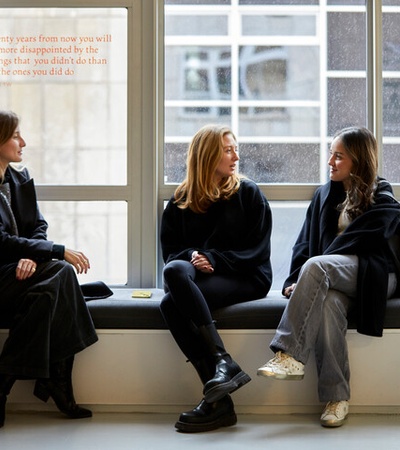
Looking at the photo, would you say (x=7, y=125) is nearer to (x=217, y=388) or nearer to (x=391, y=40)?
(x=217, y=388)

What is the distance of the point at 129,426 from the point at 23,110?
184cm

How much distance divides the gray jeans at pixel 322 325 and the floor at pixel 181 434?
0.19m

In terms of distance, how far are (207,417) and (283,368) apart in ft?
1.20

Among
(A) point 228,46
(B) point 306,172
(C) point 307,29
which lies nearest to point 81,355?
(B) point 306,172

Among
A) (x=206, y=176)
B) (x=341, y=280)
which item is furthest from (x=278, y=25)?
(x=341, y=280)

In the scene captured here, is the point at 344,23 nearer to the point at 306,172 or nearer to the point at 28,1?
the point at 306,172

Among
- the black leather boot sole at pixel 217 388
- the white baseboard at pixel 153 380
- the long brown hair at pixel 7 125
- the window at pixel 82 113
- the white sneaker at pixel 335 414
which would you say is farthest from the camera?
the window at pixel 82 113

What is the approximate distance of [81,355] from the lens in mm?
3516

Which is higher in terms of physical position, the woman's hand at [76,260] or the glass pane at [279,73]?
the glass pane at [279,73]

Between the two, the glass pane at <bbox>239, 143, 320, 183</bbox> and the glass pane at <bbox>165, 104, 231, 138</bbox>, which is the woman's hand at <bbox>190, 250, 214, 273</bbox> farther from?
the glass pane at <bbox>165, 104, 231, 138</bbox>

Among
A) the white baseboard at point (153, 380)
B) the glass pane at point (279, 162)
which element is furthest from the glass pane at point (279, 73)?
the white baseboard at point (153, 380)

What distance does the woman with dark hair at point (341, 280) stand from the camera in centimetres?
322

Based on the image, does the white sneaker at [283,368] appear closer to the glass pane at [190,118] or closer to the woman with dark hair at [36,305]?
the woman with dark hair at [36,305]

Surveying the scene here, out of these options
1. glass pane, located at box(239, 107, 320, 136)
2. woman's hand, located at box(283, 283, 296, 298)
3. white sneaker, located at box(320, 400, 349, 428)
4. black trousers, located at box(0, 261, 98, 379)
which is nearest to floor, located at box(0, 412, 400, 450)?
white sneaker, located at box(320, 400, 349, 428)
